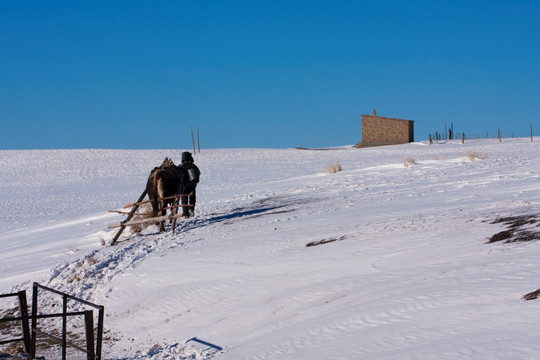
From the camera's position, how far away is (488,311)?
6.23 metres

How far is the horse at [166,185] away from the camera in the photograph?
51.0 feet

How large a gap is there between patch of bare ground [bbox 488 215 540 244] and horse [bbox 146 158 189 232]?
25.1 feet

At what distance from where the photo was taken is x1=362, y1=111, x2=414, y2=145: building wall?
5956 centimetres

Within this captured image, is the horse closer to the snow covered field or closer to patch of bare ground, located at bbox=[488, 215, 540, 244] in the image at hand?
the snow covered field

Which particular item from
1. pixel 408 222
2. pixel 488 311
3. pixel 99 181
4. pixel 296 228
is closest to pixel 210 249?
pixel 296 228

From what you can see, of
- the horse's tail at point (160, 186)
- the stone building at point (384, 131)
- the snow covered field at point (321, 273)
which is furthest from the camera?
the stone building at point (384, 131)

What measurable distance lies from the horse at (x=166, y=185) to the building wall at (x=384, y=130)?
147 ft

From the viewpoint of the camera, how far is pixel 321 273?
364 inches

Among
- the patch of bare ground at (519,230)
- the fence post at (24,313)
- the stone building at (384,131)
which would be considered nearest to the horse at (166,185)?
the fence post at (24,313)

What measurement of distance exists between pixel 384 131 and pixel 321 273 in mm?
51748

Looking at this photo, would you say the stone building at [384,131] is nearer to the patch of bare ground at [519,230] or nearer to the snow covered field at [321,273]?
the snow covered field at [321,273]

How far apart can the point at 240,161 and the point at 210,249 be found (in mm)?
35715

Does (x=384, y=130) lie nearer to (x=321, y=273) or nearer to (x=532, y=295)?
(x=321, y=273)

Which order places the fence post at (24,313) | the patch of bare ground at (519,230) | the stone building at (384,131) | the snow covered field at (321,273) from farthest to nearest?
the stone building at (384,131)
the patch of bare ground at (519,230)
the fence post at (24,313)
the snow covered field at (321,273)
